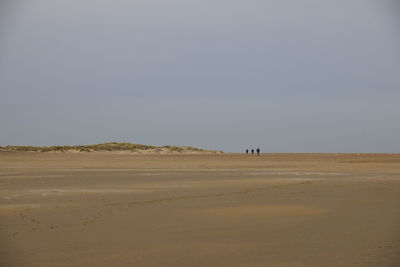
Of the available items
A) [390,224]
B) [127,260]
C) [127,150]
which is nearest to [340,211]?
[390,224]

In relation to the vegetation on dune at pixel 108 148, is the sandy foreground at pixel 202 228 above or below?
below

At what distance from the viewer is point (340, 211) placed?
10578mm

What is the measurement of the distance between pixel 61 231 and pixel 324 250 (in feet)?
15.7

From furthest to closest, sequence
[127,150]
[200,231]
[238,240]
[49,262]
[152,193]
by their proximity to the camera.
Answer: [127,150] < [152,193] < [200,231] < [238,240] < [49,262]

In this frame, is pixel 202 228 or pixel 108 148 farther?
pixel 108 148

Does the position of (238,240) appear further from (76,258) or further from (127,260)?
(76,258)

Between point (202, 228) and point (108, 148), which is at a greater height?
point (108, 148)

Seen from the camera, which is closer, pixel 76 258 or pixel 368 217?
pixel 76 258

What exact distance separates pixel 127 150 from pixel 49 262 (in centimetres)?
6884

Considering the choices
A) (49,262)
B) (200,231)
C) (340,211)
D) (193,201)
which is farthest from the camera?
(193,201)

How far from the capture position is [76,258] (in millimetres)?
6566

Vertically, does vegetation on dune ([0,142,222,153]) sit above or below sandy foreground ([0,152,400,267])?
above

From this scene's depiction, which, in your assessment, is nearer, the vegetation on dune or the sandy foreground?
the sandy foreground

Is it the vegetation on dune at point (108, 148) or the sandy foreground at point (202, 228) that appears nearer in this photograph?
the sandy foreground at point (202, 228)
